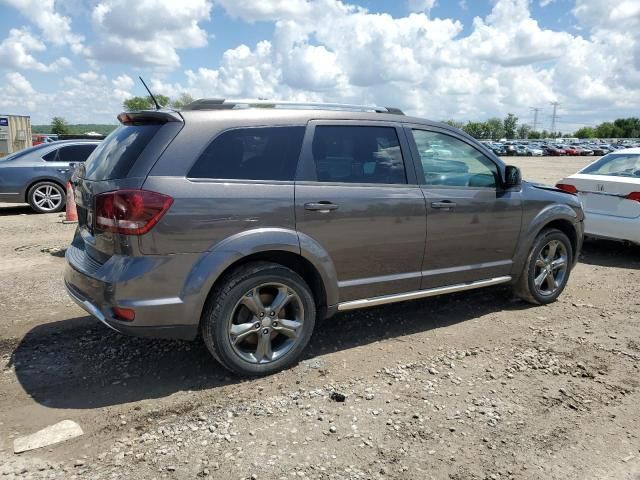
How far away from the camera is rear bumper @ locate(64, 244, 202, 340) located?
10.5 feet

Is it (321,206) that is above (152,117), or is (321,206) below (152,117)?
below

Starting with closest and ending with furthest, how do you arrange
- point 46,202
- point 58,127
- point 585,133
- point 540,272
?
point 540,272
point 46,202
point 58,127
point 585,133

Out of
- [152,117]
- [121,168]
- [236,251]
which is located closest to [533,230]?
[236,251]

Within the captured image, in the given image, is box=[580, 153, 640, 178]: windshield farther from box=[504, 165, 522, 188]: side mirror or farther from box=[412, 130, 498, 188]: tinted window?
box=[412, 130, 498, 188]: tinted window

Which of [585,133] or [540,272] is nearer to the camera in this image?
[540,272]

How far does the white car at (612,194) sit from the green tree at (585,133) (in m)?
167

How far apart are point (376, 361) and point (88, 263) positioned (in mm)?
2180

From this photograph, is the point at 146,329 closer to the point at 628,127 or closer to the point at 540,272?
the point at 540,272

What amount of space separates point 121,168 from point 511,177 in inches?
131

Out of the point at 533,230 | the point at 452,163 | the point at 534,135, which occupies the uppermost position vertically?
the point at 452,163

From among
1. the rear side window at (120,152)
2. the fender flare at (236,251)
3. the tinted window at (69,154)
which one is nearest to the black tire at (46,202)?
the tinted window at (69,154)

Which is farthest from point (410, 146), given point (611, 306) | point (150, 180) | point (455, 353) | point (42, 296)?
point (42, 296)

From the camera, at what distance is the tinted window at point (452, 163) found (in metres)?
4.40

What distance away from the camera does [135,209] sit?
3.15 metres
